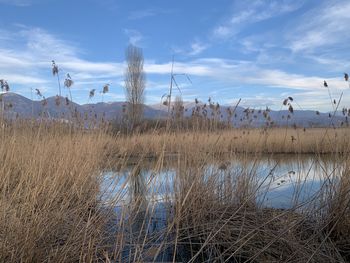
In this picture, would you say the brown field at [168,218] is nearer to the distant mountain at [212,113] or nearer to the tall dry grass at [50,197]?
the tall dry grass at [50,197]

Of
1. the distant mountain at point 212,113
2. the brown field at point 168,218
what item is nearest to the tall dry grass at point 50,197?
the brown field at point 168,218

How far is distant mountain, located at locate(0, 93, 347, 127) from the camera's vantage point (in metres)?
4.58

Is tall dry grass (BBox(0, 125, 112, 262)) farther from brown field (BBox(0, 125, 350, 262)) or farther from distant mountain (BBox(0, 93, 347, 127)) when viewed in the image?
distant mountain (BBox(0, 93, 347, 127))

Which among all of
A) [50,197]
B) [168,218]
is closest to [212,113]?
[168,218]

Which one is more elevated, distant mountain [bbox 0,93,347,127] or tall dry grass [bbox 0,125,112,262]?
distant mountain [bbox 0,93,347,127]

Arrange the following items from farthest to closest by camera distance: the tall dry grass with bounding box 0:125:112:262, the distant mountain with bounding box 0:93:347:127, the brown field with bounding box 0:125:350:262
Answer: the distant mountain with bounding box 0:93:347:127, the brown field with bounding box 0:125:350:262, the tall dry grass with bounding box 0:125:112:262

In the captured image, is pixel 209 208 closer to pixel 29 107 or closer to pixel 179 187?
pixel 179 187

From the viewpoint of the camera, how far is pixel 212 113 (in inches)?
191

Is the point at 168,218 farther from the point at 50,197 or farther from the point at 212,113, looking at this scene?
the point at 212,113

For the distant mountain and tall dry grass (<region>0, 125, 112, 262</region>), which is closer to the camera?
tall dry grass (<region>0, 125, 112, 262</region>)

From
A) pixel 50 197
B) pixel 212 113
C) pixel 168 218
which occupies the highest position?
pixel 212 113

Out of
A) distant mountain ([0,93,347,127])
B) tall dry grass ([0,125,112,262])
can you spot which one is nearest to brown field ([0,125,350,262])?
tall dry grass ([0,125,112,262])

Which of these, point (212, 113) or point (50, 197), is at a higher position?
point (212, 113)

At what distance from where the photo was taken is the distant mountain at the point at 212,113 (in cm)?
458
